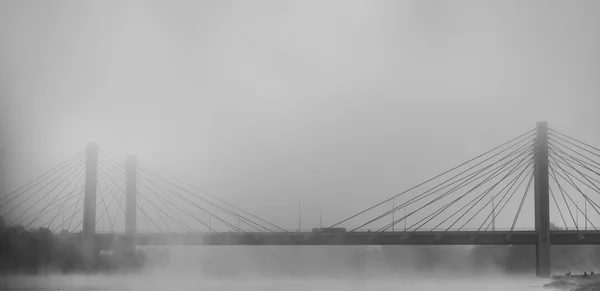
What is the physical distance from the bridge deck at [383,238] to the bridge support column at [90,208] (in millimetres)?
9701

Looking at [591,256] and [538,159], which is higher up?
[538,159]

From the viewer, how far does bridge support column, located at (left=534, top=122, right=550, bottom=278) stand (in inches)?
4606

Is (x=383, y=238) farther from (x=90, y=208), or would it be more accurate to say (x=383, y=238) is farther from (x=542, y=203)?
(x=90, y=208)

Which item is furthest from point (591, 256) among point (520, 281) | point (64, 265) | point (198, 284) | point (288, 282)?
point (64, 265)

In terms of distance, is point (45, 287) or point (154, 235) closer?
point (45, 287)

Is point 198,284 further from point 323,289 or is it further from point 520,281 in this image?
point 520,281

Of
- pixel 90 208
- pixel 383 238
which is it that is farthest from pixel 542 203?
pixel 90 208

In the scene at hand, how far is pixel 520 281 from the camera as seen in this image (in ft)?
421

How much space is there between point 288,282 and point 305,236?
1079 cm

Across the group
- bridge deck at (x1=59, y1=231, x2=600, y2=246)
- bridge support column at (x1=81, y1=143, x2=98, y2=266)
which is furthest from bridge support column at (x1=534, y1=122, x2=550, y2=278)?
bridge support column at (x1=81, y1=143, x2=98, y2=266)

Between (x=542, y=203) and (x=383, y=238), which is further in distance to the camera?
(x=383, y=238)

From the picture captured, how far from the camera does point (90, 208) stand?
13325 centimetres

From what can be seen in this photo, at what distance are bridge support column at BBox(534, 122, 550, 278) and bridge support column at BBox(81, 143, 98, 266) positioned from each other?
6196 centimetres

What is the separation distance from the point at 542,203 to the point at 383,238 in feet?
70.4
